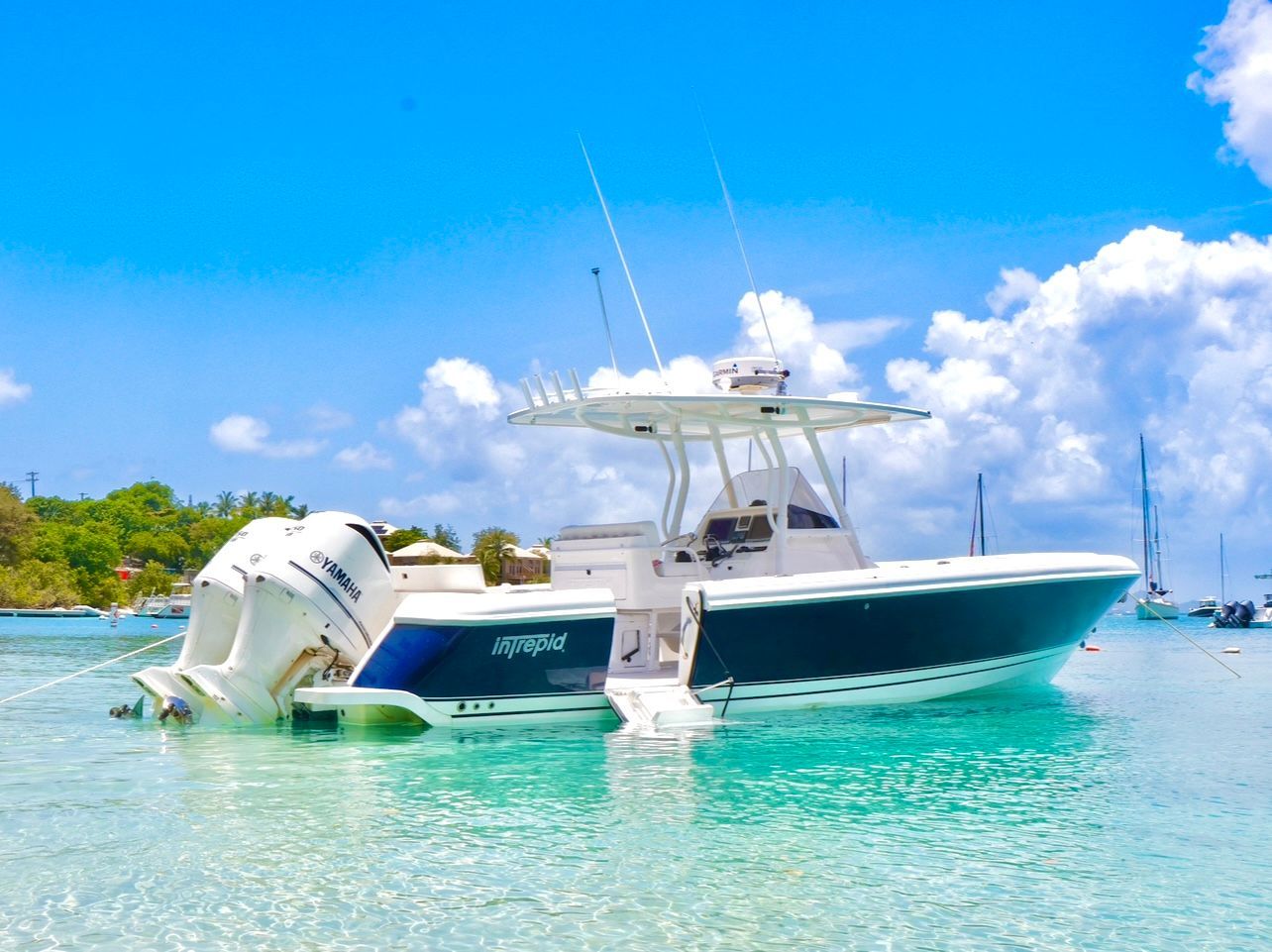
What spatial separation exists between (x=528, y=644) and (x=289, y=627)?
2188 millimetres

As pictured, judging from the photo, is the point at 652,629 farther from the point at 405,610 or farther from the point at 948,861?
the point at 948,861

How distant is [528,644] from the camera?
38.2 ft

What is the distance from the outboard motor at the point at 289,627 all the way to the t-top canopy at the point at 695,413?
10.9 feet

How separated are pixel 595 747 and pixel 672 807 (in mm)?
2599

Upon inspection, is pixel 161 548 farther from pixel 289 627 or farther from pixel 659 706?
pixel 659 706

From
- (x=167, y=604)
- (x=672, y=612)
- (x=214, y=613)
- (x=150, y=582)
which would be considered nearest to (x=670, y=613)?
(x=672, y=612)

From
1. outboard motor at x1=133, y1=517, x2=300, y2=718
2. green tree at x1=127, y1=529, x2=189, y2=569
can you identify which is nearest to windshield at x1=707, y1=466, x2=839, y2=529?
outboard motor at x1=133, y1=517, x2=300, y2=718

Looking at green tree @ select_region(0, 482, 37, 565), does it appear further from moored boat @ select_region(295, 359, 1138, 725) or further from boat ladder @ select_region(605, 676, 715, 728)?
boat ladder @ select_region(605, 676, 715, 728)

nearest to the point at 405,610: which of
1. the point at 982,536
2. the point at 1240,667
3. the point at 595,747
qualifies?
the point at 595,747

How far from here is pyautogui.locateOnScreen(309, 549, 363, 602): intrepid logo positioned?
1147 cm

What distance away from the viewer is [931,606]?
43.4 ft

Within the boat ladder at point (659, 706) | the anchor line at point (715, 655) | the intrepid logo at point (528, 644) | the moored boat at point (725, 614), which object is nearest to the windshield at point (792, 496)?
the moored boat at point (725, 614)

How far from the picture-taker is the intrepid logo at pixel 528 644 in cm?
1150

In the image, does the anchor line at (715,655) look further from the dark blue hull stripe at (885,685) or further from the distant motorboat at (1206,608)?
the distant motorboat at (1206,608)
